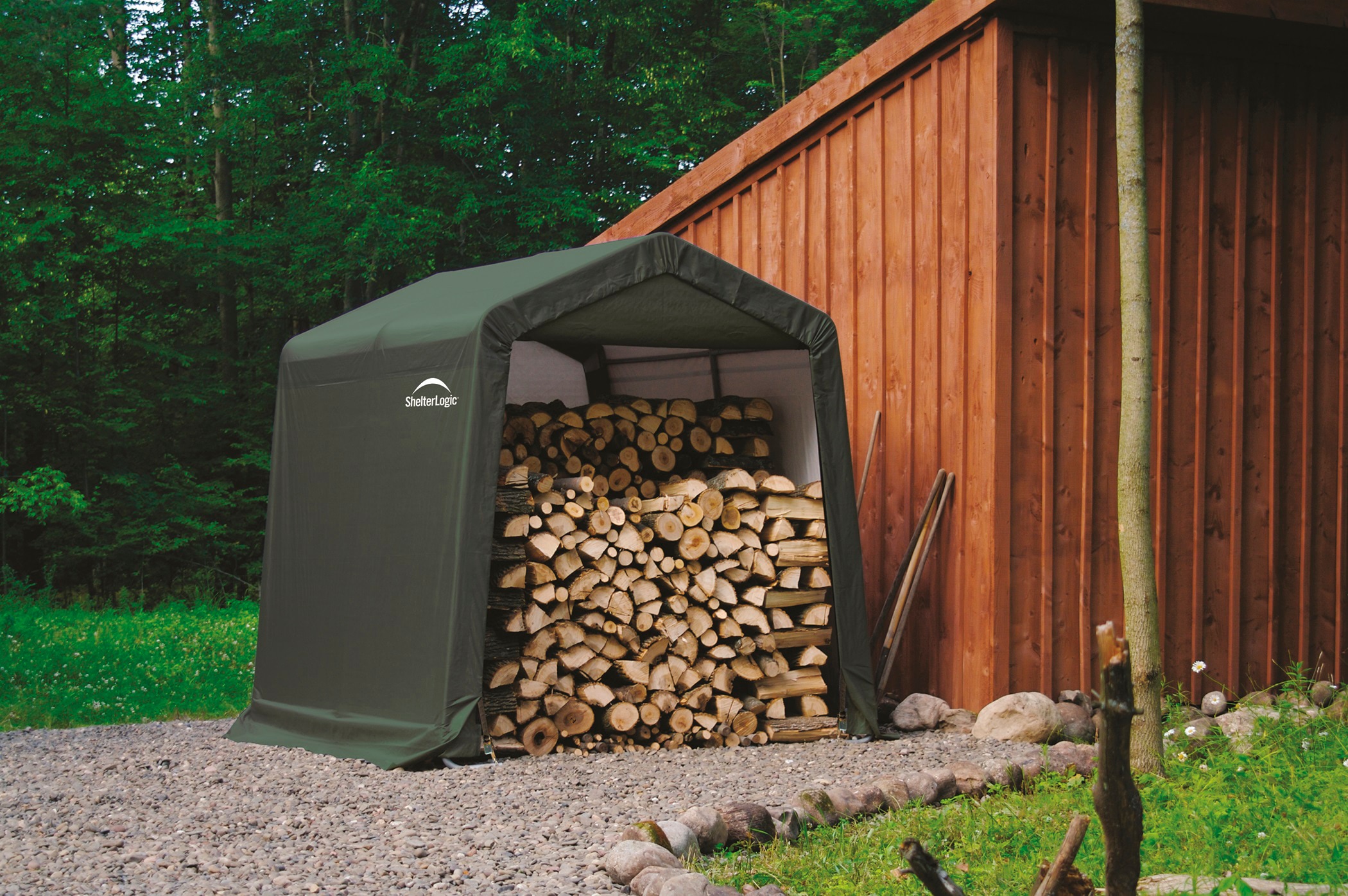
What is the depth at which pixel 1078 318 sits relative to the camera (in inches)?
255

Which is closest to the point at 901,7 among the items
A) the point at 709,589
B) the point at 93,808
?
the point at 709,589

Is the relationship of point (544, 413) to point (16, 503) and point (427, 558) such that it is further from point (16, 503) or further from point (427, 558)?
point (16, 503)

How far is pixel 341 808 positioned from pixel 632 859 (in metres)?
1.60

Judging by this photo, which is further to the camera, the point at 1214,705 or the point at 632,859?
the point at 1214,705

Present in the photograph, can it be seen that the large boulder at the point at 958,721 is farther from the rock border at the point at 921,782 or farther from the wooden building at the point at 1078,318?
the wooden building at the point at 1078,318

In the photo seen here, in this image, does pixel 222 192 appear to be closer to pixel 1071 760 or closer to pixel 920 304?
pixel 920 304

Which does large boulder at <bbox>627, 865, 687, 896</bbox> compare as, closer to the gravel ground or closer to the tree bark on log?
the gravel ground

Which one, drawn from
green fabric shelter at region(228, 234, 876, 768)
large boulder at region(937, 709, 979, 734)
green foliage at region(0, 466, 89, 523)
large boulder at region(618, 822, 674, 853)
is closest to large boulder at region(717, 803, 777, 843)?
large boulder at region(618, 822, 674, 853)

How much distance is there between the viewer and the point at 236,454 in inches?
648

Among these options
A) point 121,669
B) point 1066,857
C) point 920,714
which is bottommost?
point 121,669

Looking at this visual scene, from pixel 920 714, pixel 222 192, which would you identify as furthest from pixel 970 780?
pixel 222 192

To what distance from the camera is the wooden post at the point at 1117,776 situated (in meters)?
2.02

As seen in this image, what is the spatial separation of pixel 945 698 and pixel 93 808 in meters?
4.36

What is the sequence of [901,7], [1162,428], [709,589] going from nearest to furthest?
[709,589], [1162,428], [901,7]
